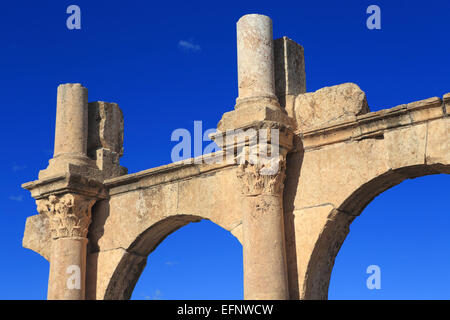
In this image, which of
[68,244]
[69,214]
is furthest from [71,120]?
[68,244]

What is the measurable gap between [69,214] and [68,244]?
42 centimetres

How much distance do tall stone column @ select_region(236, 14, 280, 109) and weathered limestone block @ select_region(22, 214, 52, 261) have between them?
3962mm

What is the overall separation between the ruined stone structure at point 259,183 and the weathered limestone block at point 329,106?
1 cm

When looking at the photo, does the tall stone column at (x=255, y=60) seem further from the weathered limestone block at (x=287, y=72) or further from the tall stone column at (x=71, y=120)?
the tall stone column at (x=71, y=120)

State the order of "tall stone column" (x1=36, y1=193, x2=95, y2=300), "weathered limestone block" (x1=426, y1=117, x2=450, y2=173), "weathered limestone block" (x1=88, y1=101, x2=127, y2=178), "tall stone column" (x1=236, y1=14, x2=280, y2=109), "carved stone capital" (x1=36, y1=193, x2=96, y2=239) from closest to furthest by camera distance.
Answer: "weathered limestone block" (x1=426, y1=117, x2=450, y2=173)
"tall stone column" (x1=236, y1=14, x2=280, y2=109)
"tall stone column" (x1=36, y1=193, x2=95, y2=300)
"carved stone capital" (x1=36, y1=193, x2=96, y2=239)
"weathered limestone block" (x1=88, y1=101, x2=127, y2=178)

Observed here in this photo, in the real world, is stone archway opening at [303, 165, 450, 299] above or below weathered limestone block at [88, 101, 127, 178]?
below

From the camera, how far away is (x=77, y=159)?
1020 cm

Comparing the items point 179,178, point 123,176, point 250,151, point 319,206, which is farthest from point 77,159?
point 319,206

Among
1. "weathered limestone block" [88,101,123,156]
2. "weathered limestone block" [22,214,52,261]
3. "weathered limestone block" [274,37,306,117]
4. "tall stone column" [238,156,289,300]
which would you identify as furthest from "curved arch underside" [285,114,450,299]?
"weathered limestone block" [22,214,52,261]

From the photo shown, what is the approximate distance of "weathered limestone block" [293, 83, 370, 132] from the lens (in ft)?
27.3

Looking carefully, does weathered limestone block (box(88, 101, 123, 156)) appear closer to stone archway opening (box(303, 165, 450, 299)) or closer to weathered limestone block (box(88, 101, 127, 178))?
weathered limestone block (box(88, 101, 127, 178))

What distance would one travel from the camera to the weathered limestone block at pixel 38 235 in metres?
Result: 10.7
